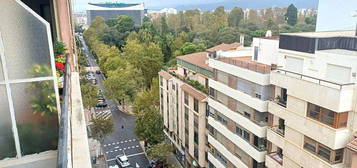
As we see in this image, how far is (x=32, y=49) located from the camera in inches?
145

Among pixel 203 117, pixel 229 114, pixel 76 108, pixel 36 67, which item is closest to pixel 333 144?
pixel 229 114

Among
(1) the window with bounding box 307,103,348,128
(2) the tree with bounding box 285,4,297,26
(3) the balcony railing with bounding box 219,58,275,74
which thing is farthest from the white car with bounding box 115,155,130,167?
(2) the tree with bounding box 285,4,297,26

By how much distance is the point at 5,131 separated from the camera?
11.6 ft

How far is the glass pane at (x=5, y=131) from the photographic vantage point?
3.46 meters

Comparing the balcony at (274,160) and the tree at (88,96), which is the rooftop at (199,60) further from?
the tree at (88,96)

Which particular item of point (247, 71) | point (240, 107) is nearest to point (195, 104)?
point (240, 107)

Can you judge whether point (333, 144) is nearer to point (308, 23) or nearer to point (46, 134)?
point (46, 134)

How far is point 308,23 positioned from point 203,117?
5080 centimetres

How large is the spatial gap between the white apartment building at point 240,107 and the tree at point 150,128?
7233mm

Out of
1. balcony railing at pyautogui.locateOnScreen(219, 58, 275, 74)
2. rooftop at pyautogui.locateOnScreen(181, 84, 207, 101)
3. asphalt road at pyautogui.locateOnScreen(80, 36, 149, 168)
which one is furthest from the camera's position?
asphalt road at pyautogui.locateOnScreen(80, 36, 149, 168)

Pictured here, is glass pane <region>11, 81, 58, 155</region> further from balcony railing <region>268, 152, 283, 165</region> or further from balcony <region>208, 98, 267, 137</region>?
balcony <region>208, 98, 267, 137</region>

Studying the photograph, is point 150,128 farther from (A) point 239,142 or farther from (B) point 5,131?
(B) point 5,131

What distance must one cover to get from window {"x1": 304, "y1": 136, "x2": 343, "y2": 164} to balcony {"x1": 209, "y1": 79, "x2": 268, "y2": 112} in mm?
2404

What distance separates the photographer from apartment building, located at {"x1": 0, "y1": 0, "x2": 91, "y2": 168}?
11.4 feet
